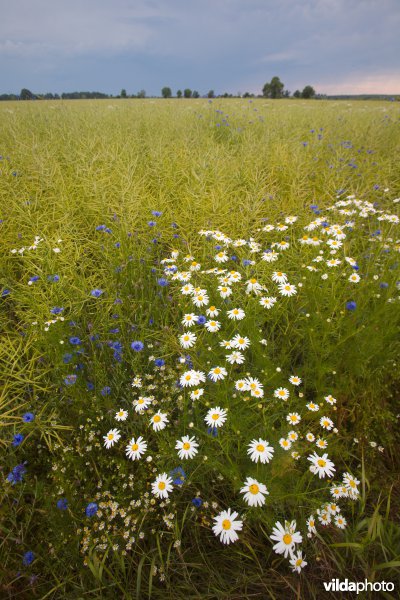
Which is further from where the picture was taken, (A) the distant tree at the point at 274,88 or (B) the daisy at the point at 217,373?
(A) the distant tree at the point at 274,88

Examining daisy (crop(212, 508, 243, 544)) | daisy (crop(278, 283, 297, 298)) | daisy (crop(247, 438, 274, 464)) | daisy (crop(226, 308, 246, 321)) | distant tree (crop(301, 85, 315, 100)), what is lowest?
daisy (crop(212, 508, 243, 544))

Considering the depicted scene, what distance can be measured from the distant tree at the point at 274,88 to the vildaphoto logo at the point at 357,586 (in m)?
47.2

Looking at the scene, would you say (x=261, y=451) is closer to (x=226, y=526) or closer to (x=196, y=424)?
(x=226, y=526)

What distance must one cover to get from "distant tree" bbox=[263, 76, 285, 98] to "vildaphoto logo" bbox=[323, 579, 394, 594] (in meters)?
47.2

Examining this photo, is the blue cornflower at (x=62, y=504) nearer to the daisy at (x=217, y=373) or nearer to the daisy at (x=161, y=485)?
the daisy at (x=161, y=485)

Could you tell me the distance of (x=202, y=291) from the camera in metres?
1.71

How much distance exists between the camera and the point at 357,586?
1070 mm

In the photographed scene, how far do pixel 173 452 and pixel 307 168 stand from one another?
3787 mm

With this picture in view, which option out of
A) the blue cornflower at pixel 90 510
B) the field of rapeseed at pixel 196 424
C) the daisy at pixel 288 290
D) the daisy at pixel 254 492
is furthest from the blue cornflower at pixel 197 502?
the daisy at pixel 288 290

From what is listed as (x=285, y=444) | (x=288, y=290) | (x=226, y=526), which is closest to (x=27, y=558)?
(x=226, y=526)

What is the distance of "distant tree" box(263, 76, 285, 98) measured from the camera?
3834 centimetres

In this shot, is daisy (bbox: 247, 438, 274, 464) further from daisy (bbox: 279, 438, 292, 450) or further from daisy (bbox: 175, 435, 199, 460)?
daisy (bbox: 175, 435, 199, 460)

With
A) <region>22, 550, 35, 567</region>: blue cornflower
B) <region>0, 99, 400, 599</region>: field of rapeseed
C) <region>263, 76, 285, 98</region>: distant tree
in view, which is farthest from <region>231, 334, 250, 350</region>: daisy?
<region>263, 76, 285, 98</region>: distant tree

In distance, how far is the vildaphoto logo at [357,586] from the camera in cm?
106
